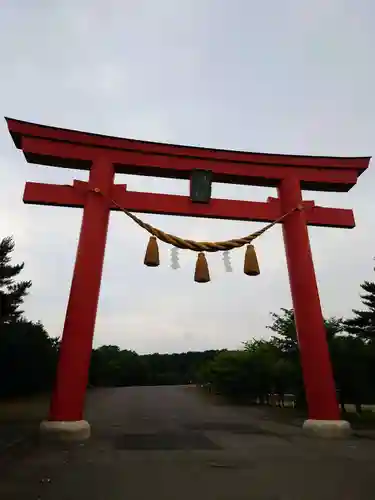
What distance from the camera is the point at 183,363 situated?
77.9m

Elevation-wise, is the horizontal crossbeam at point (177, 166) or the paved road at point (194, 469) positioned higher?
the horizontal crossbeam at point (177, 166)

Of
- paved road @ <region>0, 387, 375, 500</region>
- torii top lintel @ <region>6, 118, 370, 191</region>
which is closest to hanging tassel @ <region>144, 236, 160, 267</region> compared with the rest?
torii top lintel @ <region>6, 118, 370, 191</region>

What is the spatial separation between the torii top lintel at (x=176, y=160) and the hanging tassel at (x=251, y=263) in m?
2.23

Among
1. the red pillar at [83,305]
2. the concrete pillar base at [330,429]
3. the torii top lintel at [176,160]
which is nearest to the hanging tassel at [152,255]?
the red pillar at [83,305]

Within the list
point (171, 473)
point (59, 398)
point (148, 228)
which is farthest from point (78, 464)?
point (148, 228)

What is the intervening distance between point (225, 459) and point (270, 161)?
6835 mm

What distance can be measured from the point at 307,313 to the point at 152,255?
137 inches

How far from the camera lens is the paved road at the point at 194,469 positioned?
4641 mm

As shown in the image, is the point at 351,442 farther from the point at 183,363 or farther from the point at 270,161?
the point at 183,363

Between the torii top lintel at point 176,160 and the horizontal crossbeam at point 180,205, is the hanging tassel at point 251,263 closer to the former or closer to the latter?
the horizontal crossbeam at point 180,205

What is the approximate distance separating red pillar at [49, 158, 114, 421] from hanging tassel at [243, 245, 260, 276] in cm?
296

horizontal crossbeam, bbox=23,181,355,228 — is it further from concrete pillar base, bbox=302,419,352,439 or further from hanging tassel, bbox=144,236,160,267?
concrete pillar base, bbox=302,419,352,439

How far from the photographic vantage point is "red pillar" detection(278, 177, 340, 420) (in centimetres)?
954

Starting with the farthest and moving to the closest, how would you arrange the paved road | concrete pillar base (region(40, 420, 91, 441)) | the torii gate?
1. the torii gate
2. concrete pillar base (region(40, 420, 91, 441))
3. the paved road
